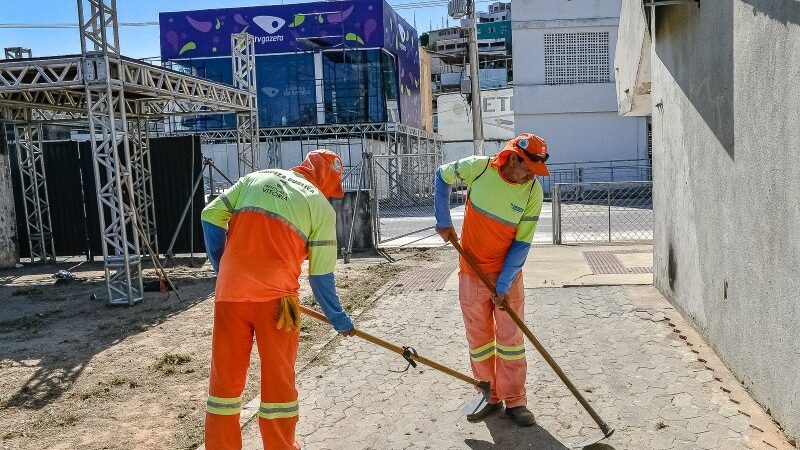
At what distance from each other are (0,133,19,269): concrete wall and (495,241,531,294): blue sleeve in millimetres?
12143

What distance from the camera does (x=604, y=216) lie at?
17.4 meters

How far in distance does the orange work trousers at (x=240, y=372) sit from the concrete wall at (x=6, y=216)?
11.8 metres

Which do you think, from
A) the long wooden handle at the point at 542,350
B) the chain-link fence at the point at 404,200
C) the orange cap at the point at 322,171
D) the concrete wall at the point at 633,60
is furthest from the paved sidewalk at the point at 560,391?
the chain-link fence at the point at 404,200

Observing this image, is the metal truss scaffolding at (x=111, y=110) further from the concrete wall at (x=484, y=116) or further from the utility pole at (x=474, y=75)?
the concrete wall at (x=484, y=116)

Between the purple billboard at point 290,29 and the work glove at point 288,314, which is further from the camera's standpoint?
the purple billboard at point 290,29

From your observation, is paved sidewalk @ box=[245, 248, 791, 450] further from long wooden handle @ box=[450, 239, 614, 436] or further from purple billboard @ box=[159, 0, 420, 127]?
purple billboard @ box=[159, 0, 420, 127]

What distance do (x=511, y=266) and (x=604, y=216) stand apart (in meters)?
13.8

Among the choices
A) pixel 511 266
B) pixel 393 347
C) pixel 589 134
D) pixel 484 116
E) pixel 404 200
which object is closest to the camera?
pixel 393 347

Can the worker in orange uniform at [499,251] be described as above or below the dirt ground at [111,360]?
above

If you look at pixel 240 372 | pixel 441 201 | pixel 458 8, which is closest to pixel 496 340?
pixel 441 201

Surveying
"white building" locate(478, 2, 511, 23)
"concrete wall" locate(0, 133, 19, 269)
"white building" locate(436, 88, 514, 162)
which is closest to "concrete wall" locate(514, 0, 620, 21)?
"white building" locate(436, 88, 514, 162)

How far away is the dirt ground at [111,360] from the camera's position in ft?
15.8

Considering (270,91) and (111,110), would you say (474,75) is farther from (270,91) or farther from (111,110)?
(111,110)

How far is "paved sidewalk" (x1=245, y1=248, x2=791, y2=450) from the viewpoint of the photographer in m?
4.20
